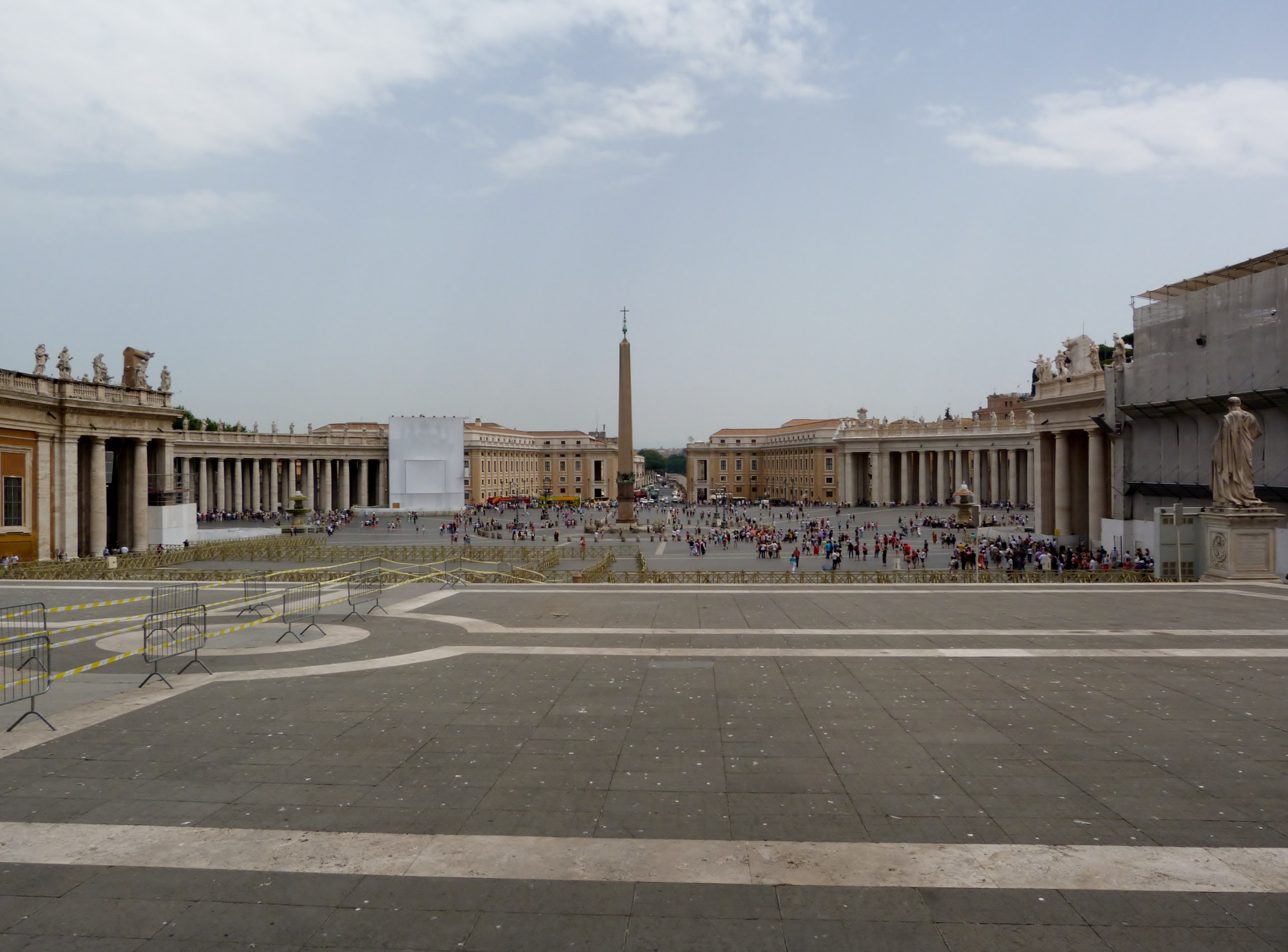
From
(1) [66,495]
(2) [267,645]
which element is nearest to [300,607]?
(2) [267,645]

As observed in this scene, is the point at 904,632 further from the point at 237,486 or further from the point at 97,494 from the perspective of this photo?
the point at 237,486

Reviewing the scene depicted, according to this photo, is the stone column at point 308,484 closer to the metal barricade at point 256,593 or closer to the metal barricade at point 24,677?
the metal barricade at point 256,593

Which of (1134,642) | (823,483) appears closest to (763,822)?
(1134,642)

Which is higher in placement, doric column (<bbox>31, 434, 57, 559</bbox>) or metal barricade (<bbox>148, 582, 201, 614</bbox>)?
doric column (<bbox>31, 434, 57, 559</bbox>)

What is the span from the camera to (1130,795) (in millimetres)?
8055

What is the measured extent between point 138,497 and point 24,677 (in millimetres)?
42720

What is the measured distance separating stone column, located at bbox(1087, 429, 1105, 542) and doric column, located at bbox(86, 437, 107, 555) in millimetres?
55568

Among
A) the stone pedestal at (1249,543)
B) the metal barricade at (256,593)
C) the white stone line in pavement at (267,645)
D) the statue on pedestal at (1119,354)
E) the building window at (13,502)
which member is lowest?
the white stone line in pavement at (267,645)

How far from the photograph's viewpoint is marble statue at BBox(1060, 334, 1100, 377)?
160 feet

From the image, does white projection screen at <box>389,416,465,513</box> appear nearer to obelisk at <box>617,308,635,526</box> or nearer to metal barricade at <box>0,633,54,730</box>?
obelisk at <box>617,308,635,526</box>

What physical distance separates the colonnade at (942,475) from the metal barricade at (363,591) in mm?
93373

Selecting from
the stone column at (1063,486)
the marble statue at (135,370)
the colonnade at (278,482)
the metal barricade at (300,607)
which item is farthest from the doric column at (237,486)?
the stone column at (1063,486)

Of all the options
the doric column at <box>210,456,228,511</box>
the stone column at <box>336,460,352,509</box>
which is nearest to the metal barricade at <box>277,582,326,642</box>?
the doric column at <box>210,456,228,511</box>

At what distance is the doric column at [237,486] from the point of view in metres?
100
